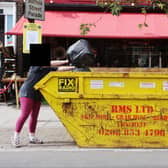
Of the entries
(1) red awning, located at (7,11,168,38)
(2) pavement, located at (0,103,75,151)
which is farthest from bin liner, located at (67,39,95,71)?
(1) red awning, located at (7,11,168,38)

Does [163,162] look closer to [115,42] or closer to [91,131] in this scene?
[91,131]

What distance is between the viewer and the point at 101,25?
14320 mm

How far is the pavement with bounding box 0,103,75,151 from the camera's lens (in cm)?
789

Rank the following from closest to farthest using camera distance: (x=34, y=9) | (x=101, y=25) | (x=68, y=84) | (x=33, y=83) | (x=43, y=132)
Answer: (x=68, y=84) → (x=33, y=83) → (x=34, y=9) → (x=43, y=132) → (x=101, y=25)

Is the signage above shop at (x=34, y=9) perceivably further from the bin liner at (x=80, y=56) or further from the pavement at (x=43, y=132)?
the pavement at (x=43, y=132)

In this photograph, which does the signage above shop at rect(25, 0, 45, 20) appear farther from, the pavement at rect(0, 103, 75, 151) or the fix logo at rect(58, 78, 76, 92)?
the pavement at rect(0, 103, 75, 151)

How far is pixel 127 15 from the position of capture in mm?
15055

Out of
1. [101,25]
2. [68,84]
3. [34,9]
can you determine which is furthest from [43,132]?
[101,25]

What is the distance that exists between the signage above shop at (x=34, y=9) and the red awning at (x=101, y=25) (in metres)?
4.53

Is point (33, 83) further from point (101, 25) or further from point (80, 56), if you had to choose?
point (101, 25)

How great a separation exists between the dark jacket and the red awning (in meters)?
5.88

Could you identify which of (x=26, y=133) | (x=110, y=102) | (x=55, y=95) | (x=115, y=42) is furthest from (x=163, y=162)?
(x=115, y=42)

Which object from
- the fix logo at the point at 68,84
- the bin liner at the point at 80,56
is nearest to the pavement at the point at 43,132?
the fix logo at the point at 68,84

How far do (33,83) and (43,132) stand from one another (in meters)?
1.80
